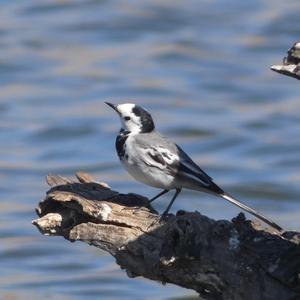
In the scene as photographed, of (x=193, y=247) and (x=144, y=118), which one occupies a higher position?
(x=144, y=118)

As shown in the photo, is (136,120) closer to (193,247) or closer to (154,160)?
(154,160)

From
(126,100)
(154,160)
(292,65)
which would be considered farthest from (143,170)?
(126,100)

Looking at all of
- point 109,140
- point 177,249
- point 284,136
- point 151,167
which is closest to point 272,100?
point 284,136

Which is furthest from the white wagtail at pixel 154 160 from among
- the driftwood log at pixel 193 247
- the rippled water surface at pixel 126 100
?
the rippled water surface at pixel 126 100

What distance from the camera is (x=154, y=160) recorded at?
31.1ft

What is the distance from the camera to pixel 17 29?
23.0 m

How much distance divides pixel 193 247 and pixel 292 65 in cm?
113

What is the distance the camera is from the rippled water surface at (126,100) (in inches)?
609

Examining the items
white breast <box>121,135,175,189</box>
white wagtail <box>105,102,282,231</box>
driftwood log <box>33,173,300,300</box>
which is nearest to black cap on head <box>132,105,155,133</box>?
white wagtail <box>105,102,282,231</box>

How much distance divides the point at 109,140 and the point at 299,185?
2.36 metres

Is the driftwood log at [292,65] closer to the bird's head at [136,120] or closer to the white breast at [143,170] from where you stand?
the white breast at [143,170]

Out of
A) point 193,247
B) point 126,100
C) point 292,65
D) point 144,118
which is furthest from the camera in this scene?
point 126,100

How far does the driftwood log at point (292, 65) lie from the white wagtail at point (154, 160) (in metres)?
1.55

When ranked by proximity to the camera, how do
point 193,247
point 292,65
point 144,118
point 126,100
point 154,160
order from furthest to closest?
point 126,100, point 144,118, point 154,160, point 193,247, point 292,65
